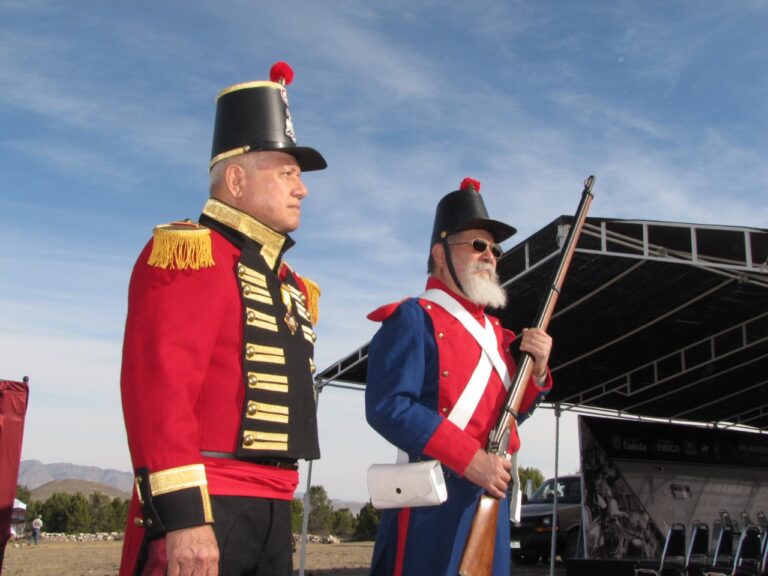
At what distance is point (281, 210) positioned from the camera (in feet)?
8.51

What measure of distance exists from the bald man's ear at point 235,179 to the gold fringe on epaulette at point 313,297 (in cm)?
48

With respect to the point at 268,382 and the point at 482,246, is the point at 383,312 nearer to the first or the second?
the point at 482,246

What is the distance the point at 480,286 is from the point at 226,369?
140cm

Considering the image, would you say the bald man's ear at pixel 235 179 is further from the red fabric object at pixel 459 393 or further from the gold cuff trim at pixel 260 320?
the red fabric object at pixel 459 393

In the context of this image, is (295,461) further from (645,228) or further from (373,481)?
(645,228)

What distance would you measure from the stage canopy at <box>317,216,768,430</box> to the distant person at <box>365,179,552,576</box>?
13.0 ft

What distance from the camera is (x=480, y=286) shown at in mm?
3391

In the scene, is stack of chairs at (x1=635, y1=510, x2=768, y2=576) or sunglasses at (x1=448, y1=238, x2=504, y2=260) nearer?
sunglasses at (x1=448, y1=238, x2=504, y2=260)

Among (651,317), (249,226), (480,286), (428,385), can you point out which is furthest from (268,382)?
(651,317)

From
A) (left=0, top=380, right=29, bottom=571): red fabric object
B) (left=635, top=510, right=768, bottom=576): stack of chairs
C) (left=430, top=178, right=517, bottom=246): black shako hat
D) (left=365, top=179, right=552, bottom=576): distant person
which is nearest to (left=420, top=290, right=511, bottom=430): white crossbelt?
(left=365, top=179, right=552, bottom=576): distant person

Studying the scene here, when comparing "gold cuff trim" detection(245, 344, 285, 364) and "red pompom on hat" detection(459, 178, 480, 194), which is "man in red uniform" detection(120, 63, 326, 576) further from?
"red pompom on hat" detection(459, 178, 480, 194)

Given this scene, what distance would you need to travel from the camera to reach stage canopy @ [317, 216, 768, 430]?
8109mm

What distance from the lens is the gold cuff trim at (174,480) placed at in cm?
202

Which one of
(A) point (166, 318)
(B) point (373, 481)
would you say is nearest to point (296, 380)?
(A) point (166, 318)
